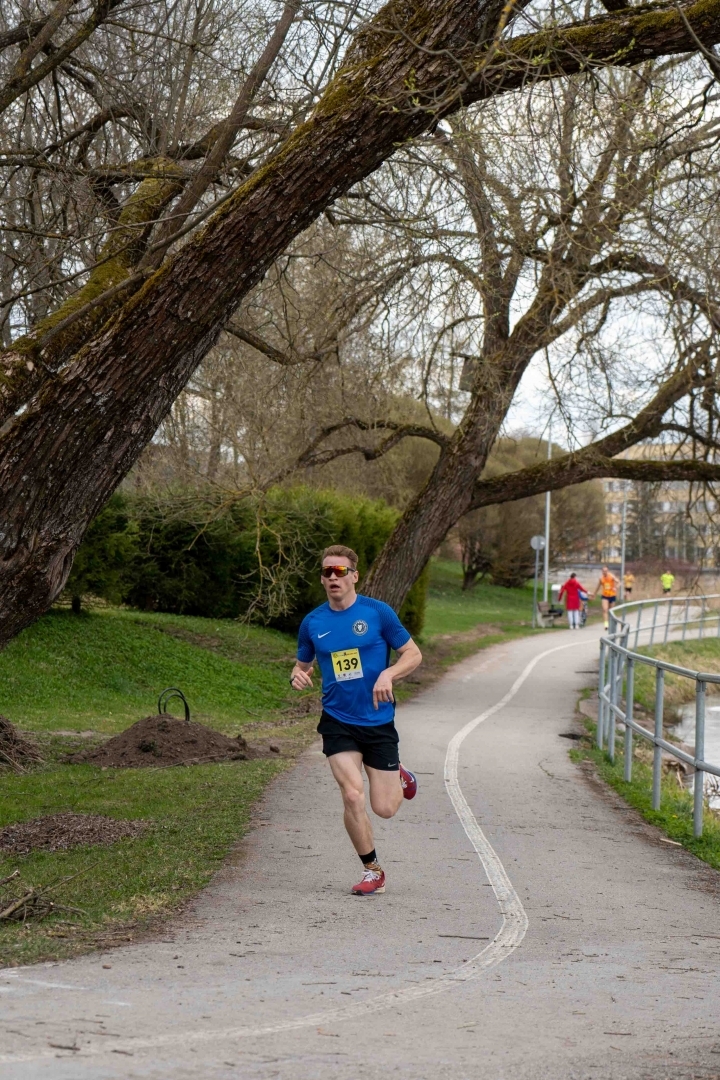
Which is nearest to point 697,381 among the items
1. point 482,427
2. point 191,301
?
point 482,427

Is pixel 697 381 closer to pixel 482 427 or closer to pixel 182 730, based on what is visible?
pixel 482 427

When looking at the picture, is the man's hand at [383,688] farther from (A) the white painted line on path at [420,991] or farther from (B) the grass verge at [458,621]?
(B) the grass verge at [458,621]

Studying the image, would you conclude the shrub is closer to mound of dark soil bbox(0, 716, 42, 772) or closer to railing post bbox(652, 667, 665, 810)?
mound of dark soil bbox(0, 716, 42, 772)

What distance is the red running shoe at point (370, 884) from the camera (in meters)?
6.84

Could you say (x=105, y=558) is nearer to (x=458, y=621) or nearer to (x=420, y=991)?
(x=420, y=991)

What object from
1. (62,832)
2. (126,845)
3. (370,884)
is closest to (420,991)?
(370,884)

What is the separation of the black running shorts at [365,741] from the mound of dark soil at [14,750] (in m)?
5.45

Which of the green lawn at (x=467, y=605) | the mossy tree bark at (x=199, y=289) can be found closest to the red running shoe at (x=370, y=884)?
the mossy tree bark at (x=199, y=289)

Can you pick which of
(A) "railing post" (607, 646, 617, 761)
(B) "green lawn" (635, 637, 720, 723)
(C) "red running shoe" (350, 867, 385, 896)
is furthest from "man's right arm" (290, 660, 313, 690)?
(B) "green lawn" (635, 637, 720, 723)

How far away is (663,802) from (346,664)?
5.34m

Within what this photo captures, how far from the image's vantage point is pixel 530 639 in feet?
126

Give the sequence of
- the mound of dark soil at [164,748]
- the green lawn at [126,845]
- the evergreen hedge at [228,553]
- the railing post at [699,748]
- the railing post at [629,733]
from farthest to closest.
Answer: the evergreen hedge at [228,553] < the mound of dark soil at [164,748] < the railing post at [629,733] < the railing post at [699,748] < the green lawn at [126,845]

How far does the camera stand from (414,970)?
525 centimetres

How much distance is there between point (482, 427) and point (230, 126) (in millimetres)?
9930
